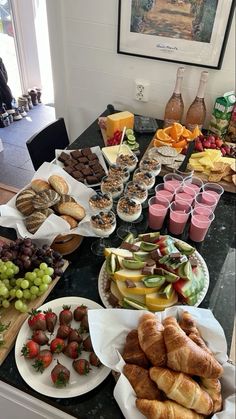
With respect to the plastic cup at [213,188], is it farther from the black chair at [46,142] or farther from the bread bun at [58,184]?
the black chair at [46,142]

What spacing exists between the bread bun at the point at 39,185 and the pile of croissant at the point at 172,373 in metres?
0.61

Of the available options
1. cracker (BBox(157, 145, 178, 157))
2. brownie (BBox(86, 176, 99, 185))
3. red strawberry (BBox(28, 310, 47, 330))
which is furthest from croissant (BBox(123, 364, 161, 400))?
cracker (BBox(157, 145, 178, 157))

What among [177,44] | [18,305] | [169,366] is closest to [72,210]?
[18,305]

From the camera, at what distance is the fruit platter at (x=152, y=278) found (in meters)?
0.80

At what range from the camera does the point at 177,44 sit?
1352mm

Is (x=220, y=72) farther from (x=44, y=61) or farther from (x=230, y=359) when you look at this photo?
(x=44, y=61)

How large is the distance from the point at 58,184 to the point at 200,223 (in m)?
0.48

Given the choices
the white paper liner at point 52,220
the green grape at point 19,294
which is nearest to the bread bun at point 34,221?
the white paper liner at point 52,220

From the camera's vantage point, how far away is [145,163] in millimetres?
1189

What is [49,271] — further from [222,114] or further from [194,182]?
[222,114]

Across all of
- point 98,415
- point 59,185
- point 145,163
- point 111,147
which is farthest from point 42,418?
point 111,147

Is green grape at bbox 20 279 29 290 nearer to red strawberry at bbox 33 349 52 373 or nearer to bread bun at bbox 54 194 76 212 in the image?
red strawberry at bbox 33 349 52 373

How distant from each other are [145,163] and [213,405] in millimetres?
772

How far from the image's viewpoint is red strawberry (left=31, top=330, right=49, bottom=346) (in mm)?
758
